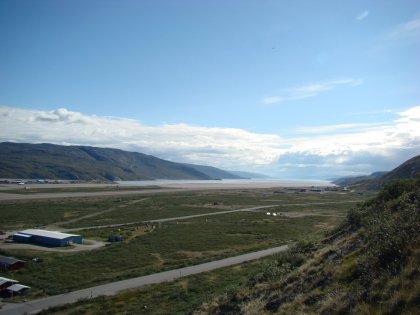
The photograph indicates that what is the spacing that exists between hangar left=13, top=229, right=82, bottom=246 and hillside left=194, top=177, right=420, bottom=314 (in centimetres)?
3628

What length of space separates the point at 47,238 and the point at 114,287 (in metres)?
25.3

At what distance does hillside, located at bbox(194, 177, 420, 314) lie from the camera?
36.8ft

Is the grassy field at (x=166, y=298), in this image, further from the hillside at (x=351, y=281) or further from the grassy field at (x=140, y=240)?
the grassy field at (x=140, y=240)

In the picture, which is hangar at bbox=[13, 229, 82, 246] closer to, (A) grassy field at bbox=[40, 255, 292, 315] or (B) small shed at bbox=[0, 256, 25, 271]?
(B) small shed at bbox=[0, 256, 25, 271]

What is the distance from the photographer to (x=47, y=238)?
52312 millimetres

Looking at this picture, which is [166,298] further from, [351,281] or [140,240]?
[140,240]

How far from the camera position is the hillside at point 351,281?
11.2 meters

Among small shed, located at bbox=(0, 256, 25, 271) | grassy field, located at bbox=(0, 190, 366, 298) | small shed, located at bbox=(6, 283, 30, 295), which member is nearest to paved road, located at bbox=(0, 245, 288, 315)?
grassy field, located at bbox=(0, 190, 366, 298)

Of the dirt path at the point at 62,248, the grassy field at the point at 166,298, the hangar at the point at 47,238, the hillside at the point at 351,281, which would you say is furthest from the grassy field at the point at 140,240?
the hillside at the point at 351,281

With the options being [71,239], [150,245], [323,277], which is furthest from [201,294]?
[71,239]

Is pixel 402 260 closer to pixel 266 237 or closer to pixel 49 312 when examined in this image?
pixel 49 312

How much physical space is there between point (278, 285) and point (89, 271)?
2607 centimetres

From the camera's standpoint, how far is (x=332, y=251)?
21141 mm

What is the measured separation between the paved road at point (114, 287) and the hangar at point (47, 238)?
21.6 m
